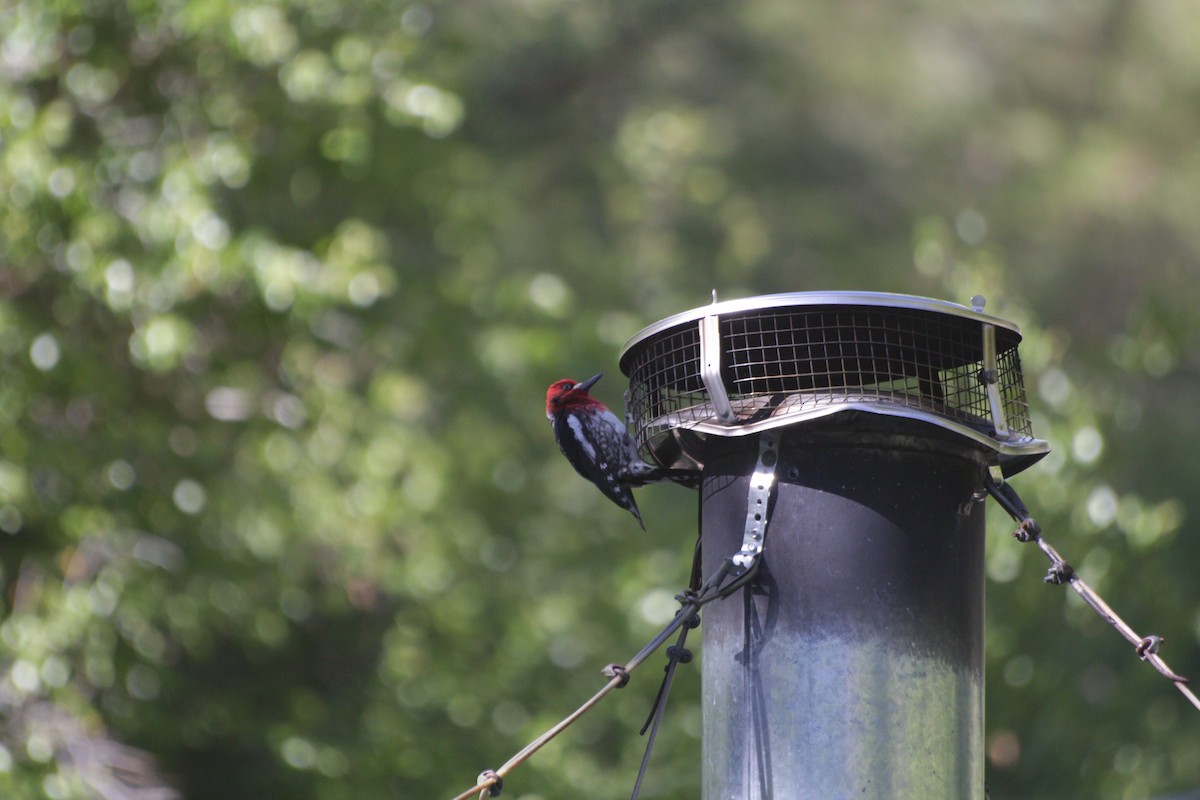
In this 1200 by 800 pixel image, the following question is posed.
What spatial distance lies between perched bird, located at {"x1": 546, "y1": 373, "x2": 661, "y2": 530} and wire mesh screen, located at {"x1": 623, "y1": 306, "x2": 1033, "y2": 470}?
97 centimetres

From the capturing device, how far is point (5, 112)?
5.79m

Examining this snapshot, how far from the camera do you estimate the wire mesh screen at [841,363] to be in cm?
241

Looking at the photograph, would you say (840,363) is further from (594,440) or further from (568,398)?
(568,398)

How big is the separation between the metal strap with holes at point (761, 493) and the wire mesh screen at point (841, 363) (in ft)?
0.18

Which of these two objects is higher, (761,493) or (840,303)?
(840,303)

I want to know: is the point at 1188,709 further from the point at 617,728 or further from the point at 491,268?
the point at 491,268

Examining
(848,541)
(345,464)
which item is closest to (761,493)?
(848,541)

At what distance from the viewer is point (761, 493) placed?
2.43m

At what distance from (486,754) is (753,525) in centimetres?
507

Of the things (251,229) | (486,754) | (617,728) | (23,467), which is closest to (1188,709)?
(617,728)

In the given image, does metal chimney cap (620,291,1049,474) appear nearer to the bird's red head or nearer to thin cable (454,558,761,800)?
thin cable (454,558,761,800)

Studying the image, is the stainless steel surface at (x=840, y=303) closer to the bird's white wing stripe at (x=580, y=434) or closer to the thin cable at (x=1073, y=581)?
the thin cable at (x=1073, y=581)

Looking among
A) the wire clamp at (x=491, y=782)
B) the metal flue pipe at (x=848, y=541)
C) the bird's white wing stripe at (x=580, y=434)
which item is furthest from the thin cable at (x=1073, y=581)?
the bird's white wing stripe at (x=580, y=434)

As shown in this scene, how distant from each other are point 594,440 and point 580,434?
112mm
